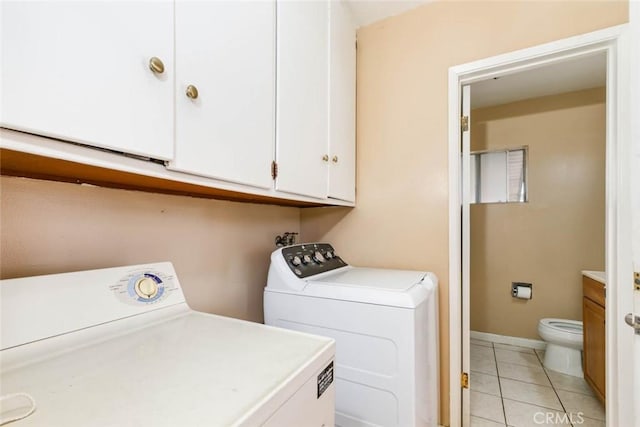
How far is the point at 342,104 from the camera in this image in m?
1.65

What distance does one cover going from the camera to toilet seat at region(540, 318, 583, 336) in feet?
7.78

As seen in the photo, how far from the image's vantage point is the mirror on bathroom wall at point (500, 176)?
293 centimetres

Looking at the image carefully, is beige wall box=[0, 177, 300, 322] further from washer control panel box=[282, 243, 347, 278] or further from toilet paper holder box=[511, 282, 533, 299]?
toilet paper holder box=[511, 282, 533, 299]

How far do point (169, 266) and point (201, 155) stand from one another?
17.0 inches

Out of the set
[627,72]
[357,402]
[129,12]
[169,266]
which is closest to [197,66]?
[129,12]

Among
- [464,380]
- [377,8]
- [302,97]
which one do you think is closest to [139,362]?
[302,97]

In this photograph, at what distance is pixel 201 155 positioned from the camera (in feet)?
2.64

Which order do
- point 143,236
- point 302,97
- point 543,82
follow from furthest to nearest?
point 543,82, point 302,97, point 143,236

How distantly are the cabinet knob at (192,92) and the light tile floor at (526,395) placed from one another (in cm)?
225

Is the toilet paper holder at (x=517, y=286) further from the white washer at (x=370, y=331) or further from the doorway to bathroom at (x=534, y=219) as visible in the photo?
the white washer at (x=370, y=331)

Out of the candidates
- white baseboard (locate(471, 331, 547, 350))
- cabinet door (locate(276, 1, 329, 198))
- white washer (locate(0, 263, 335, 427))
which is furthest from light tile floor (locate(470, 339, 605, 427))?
cabinet door (locate(276, 1, 329, 198))

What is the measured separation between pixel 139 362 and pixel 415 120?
1.73 metres

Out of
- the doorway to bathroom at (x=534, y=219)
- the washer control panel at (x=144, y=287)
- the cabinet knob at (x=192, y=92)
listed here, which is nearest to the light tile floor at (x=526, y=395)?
the doorway to bathroom at (x=534, y=219)

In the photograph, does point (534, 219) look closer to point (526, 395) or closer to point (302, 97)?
point (526, 395)
